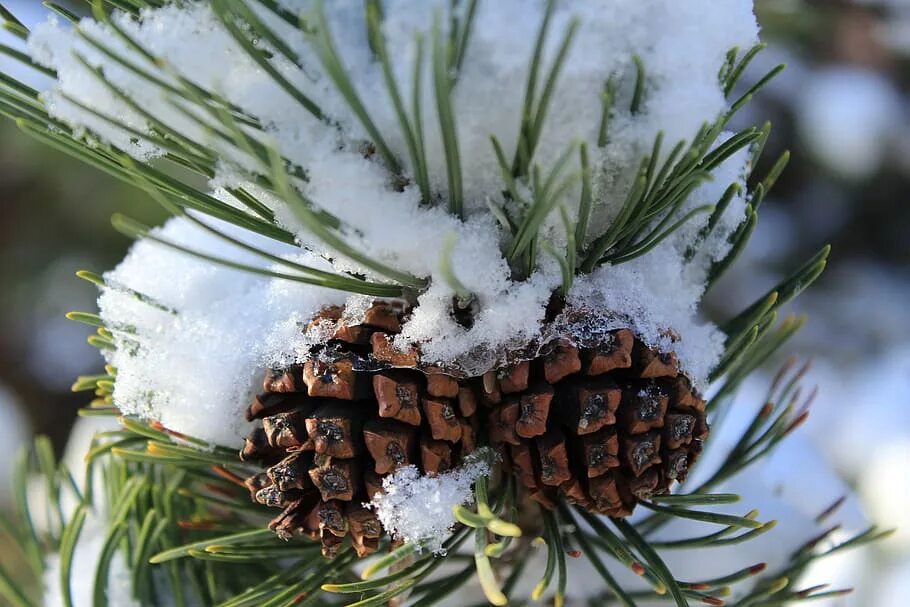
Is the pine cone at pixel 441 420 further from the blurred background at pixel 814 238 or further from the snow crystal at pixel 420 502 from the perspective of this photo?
the blurred background at pixel 814 238

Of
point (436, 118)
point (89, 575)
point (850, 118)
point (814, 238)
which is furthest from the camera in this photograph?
point (814, 238)

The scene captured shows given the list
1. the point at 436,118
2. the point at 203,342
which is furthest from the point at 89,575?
the point at 436,118

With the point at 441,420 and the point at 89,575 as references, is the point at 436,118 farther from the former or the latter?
the point at 89,575

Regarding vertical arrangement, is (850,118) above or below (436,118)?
above

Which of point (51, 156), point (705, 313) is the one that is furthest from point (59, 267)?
point (705, 313)

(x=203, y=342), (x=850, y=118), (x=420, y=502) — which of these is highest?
(x=850, y=118)

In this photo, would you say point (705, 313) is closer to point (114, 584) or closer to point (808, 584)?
point (808, 584)

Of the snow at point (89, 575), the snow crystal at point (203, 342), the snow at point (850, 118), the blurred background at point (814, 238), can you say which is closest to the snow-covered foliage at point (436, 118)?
the snow crystal at point (203, 342)
